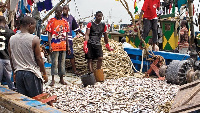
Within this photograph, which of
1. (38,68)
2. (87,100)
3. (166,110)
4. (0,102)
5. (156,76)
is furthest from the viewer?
(156,76)

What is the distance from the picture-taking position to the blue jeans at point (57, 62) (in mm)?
6723

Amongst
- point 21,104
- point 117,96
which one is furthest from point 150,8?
point 21,104

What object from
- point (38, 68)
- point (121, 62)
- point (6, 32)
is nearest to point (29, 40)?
point (38, 68)

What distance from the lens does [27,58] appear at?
392 cm

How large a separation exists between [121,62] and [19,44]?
15.5 feet

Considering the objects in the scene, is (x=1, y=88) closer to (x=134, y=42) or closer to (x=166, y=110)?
(x=166, y=110)

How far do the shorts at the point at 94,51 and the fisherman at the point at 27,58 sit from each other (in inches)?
128

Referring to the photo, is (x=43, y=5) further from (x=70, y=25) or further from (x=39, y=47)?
(x=39, y=47)

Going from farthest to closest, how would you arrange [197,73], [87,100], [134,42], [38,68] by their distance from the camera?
[134,42] < [197,73] < [87,100] < [38,68]

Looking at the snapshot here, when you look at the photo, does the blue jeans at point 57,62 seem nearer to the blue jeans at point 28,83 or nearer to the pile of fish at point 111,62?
the pile of fish at point 111,62

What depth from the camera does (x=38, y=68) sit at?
4098mm

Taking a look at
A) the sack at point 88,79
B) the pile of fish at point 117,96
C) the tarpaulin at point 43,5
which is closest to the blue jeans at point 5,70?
the pile of fish at point 117,96

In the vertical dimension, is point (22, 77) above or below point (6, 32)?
below

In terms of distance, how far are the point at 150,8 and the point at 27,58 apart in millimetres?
5523
